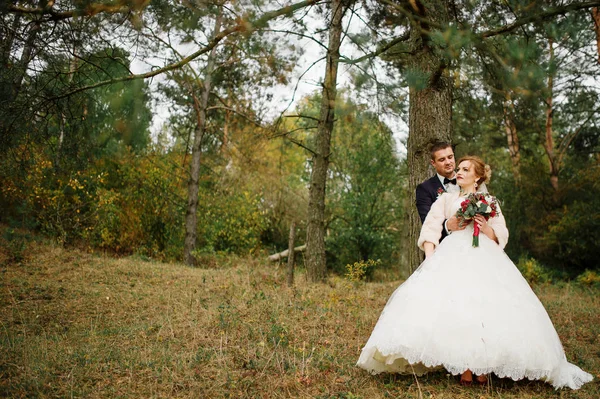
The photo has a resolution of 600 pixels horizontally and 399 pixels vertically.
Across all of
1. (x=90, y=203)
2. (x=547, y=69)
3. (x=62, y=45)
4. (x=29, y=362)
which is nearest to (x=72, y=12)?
(x=62, y=45)

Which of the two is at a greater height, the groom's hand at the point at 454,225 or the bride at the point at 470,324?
the groom's hand at the point at 454,225

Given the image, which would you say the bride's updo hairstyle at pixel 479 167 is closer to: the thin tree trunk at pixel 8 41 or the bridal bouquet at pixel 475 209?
the bridal bouquet at pixel 475 209

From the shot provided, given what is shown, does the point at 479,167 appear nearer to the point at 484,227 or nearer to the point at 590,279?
the point at 484,227

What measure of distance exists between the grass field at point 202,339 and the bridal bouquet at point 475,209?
1202mm

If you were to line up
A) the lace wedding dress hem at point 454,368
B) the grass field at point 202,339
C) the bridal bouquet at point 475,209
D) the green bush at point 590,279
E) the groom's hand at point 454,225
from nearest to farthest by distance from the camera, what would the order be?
the lace wedding dress hem at point 454,368
the grass field at point 202,339
the bridal bouquet at point 475,209
the groom's hand at point 454,225
the green bush at point 590,279

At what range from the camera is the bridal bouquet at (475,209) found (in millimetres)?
3727

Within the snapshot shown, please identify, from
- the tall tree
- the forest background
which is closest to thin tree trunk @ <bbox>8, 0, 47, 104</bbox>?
the forest background

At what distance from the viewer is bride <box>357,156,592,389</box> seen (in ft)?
10.7

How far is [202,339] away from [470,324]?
2.56m

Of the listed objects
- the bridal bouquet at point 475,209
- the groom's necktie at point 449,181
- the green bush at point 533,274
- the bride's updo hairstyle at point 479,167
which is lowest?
the green bush at point 533,274

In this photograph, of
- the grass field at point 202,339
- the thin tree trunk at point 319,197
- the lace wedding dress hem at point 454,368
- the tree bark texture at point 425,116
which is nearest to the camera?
the lace wedding dress hem at point 454,368

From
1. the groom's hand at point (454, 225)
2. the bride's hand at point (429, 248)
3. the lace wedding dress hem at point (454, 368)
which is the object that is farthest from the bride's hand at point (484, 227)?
the lace wedding dress hem at point (454, 368)

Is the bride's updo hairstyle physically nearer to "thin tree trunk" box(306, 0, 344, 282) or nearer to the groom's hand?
the groom's hand

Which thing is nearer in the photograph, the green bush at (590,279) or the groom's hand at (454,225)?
the groom's hand at (454,225)
